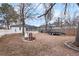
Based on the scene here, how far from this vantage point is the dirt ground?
89.6 inches

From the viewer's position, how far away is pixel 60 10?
2254mm

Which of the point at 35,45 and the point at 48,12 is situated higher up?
the point at 48,12

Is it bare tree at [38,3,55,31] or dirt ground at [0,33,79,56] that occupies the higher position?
bare tree at [38,3,55,31]

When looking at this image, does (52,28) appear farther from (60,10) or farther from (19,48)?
(19,48)

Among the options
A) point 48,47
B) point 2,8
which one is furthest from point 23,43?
point 2,8

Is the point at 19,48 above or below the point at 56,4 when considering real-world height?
below

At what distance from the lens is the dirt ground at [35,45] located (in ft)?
7.47

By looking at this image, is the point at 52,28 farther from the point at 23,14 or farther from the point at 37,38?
the point at 23,14

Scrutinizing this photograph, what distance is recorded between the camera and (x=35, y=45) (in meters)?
2.29

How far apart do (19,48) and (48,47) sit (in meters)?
0.32

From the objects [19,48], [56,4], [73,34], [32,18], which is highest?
[56,4]

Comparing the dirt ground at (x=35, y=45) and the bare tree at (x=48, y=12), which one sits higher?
the bare tree at (x=48, y=12)

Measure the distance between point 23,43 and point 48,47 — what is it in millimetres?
281

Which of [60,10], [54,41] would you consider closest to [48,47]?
[54,41]
